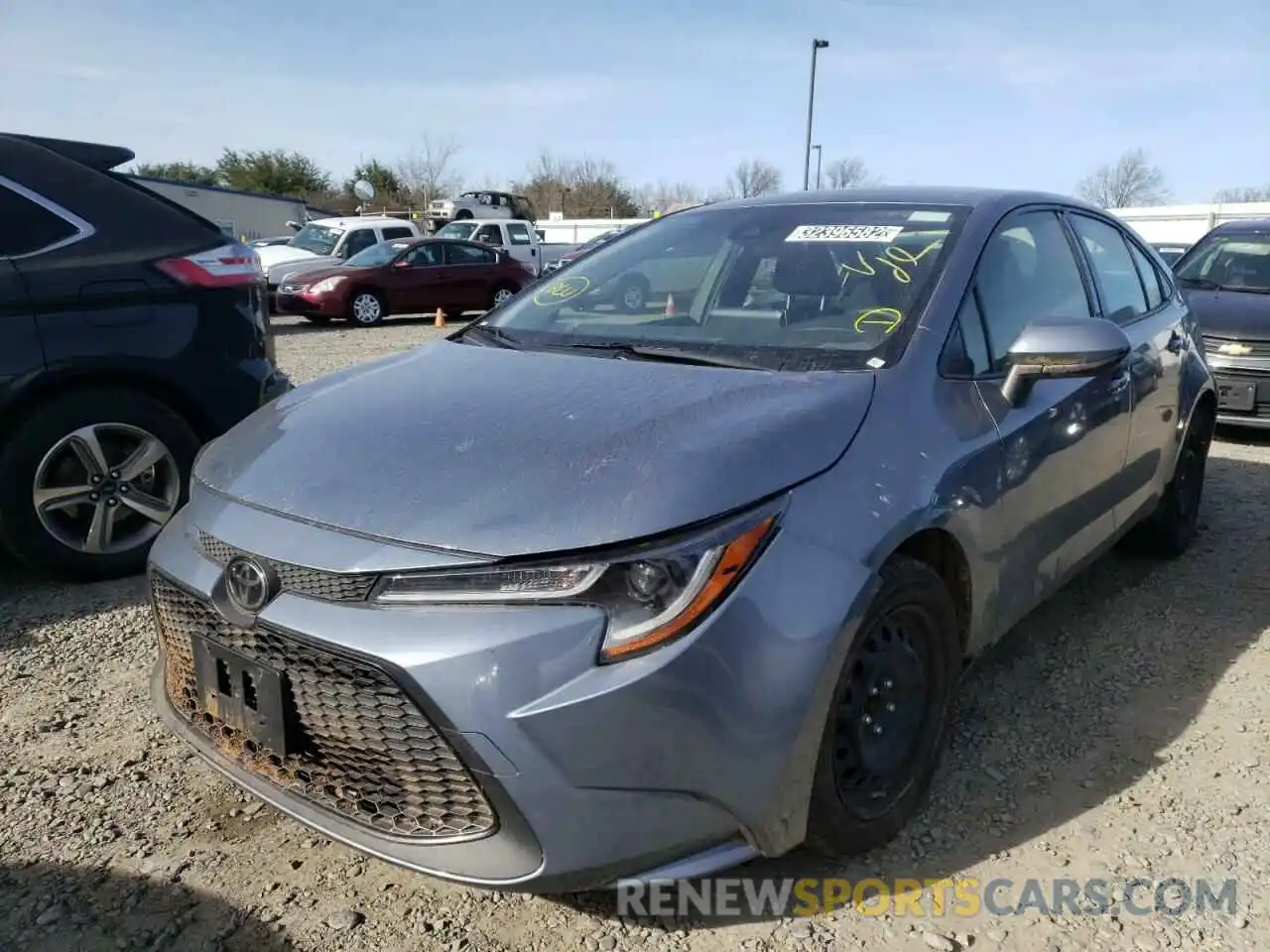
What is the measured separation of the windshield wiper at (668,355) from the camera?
8.18ft

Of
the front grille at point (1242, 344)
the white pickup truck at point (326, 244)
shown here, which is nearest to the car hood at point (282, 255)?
the white pickup truck at point (326, 244)

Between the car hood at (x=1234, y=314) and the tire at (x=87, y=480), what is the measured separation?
6.05 metres

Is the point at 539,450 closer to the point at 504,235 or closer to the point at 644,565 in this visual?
the point at 644,565

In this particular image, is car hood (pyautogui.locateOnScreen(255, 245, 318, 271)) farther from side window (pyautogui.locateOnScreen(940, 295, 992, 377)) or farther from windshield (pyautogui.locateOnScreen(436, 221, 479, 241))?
side window (pyautogui.locateOnScreen(940, 295, 992, 377))

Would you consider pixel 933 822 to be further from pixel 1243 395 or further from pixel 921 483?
pixel 1243 395

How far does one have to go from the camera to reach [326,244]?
1777cm

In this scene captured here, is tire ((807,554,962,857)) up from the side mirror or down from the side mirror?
down

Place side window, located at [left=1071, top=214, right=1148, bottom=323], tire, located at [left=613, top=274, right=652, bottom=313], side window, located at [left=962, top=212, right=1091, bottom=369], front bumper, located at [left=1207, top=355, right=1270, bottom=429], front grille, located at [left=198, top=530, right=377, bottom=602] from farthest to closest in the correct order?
front bumper, located at [left=1207, top=355, right=1270, bottom=429] → side window, located at [left=1071, top=214, right=1148, bottom=323] → tire, located at [left=613, top=274, right=652, bottom=313] → side window, located at [left=962, top=212, right=1091, bottom=369] → front grille, located at [left=198, top=530, right=377, bottom=602]

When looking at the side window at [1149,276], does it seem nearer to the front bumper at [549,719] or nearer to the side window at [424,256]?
the front bumper at [549,719]

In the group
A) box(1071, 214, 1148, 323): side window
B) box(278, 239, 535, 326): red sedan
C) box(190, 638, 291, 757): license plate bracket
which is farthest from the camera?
box(278, 239, 535, 326): red sedan

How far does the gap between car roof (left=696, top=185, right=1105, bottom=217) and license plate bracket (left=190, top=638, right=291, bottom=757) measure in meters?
2.27

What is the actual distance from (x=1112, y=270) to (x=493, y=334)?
7.74ft

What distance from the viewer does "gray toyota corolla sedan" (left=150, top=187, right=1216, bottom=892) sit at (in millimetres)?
1738

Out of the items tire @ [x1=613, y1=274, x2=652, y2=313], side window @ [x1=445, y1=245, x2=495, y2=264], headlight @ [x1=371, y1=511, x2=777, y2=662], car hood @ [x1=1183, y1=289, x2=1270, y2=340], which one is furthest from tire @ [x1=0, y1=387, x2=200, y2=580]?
side window @ [x1=445, y1=245, x2=495, y2=264]
